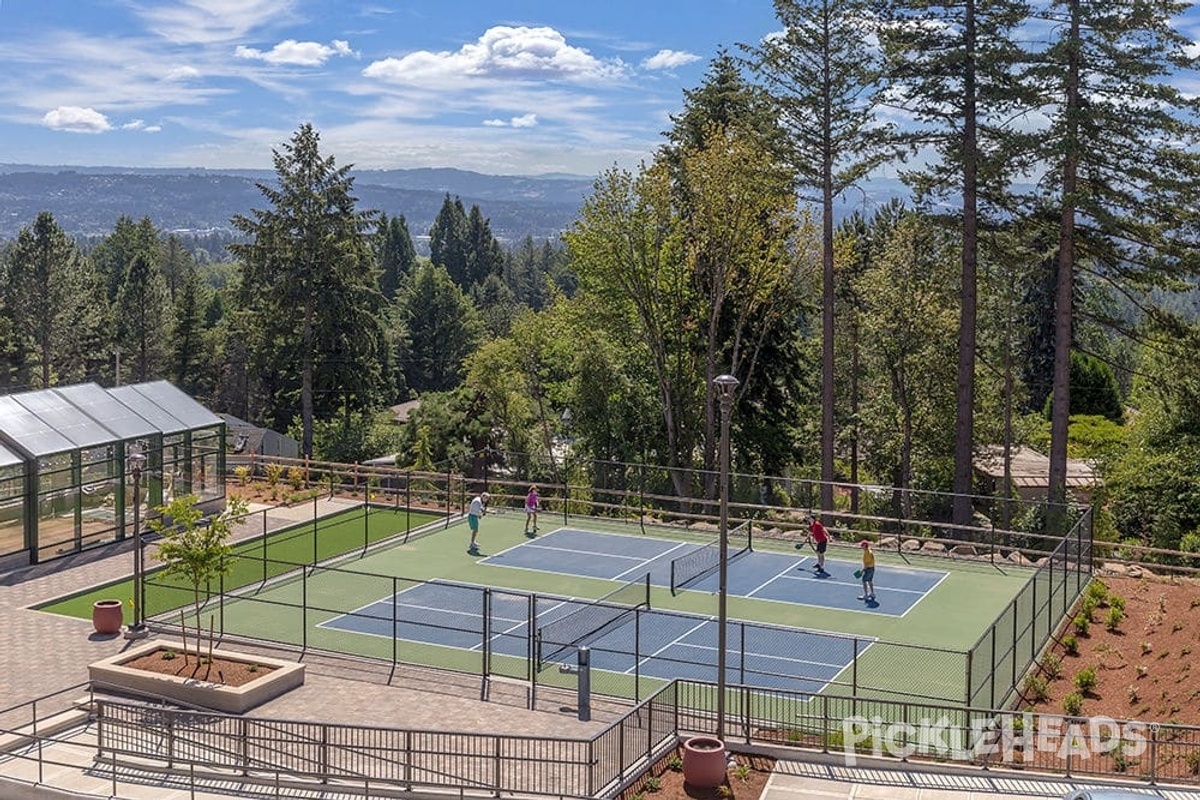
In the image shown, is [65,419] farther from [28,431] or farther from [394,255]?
[394,255]

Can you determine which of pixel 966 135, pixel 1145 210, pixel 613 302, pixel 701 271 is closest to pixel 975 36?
pixel 966 135

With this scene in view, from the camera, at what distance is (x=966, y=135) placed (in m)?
38.8

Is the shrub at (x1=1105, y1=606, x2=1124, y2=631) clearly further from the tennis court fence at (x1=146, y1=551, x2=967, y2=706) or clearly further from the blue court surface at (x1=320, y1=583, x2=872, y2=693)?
the blue court surface at (x1=320, y1=583, x2=872, y2=693)

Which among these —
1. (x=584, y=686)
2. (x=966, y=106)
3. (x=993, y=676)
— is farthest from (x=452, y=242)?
(x=993, y=676)

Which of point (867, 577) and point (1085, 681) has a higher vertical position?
point (867, 577)

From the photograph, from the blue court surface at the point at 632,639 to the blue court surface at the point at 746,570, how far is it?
2917 millimetres

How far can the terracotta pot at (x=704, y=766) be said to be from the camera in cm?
1894

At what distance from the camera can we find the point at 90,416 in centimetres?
3488

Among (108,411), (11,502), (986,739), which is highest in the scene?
(108,411)

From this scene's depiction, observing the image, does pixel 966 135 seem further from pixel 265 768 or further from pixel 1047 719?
pixel 265 768

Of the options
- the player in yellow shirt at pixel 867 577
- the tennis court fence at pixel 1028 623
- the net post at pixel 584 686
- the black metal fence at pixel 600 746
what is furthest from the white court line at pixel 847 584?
the net post at pixel 584 686

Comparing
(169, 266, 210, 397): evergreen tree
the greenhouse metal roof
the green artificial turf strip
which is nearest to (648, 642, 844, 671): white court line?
the green artificial turf strip

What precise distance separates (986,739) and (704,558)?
558 inches

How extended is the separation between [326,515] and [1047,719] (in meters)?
23.6
